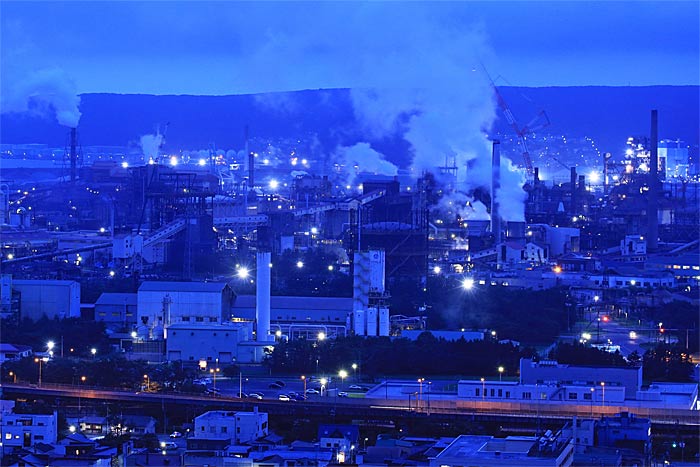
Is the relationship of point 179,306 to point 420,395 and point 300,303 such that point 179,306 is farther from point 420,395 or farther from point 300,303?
point 420,395

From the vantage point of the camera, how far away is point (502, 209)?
888 inches

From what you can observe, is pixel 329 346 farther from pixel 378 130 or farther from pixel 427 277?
pixel 378 130

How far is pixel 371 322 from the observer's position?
14.3 metres

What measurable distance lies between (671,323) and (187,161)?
2304 centimetres

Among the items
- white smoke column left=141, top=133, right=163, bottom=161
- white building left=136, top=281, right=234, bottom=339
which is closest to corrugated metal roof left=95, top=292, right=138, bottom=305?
white building left=136, top=281, right=234, bottom=339

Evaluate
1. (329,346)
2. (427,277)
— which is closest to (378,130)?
(427,277)

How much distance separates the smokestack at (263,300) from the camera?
13781 millimetres

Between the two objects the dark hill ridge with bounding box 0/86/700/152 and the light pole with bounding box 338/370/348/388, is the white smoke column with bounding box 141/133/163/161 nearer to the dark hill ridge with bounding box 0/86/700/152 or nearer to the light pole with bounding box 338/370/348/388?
the dark hill ridge with bounding box 0/86/700/152

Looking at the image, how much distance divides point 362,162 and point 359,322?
21089 millimetres

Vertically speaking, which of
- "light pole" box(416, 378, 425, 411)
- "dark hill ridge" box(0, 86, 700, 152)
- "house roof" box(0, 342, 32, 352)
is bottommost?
"light pole" box(416, 378, 425, 411)

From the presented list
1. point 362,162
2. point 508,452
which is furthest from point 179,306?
point 362,162

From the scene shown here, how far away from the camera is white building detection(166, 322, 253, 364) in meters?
13.2

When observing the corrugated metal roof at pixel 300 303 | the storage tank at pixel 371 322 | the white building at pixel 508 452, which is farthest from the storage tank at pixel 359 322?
the white building at pixel 508 452

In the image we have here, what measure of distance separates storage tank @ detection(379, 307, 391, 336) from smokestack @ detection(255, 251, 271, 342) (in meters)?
0.87
